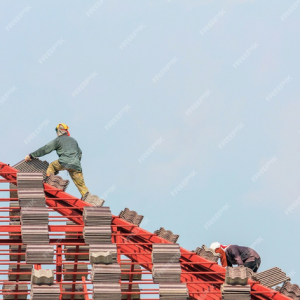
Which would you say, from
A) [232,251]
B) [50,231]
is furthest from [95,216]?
[232,251]

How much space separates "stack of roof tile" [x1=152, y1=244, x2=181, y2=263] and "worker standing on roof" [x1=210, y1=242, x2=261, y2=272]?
392 cm

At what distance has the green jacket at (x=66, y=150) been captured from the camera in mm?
34469

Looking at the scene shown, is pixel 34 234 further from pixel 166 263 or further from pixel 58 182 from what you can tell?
pixel 58 182

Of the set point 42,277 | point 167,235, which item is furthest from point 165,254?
point 42,277

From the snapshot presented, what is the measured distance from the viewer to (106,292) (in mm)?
25484

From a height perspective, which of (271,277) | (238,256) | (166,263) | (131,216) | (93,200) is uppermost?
(93,200)

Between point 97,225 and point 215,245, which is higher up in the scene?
point 215,245

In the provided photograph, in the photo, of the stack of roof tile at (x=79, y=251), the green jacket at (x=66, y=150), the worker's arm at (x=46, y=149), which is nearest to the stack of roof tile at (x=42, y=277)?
the stack of roof tile at (x=79, y=251)

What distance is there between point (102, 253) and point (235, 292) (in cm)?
358

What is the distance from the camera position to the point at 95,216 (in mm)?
28078

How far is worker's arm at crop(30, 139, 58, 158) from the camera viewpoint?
3360 cm

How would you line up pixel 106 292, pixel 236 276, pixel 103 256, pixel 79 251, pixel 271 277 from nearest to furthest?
pixel 106 292, pixel 103 256, pixel 236 276, pixel 271 277, pixel 79 251

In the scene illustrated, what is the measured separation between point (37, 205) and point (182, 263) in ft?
14.2

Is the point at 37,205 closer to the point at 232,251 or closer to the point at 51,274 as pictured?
the point at 51,274
